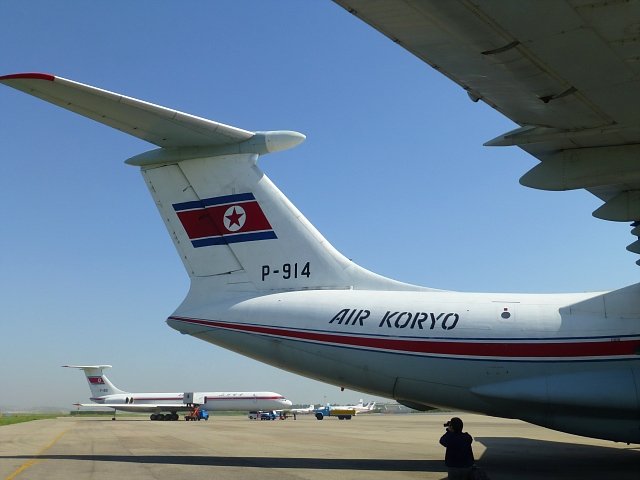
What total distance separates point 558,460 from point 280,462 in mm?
4616

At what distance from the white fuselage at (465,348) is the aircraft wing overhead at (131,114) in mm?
2691

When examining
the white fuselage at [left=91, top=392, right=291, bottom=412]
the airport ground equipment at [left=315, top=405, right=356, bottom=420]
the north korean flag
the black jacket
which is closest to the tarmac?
the black jacket

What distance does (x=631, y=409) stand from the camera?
8.25 metres

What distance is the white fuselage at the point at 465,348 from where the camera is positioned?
8.62m

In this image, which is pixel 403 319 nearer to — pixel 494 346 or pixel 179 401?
pixel 494 346

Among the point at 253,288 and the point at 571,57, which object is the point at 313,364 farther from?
the point at 571,57

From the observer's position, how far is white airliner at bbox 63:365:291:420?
157ft

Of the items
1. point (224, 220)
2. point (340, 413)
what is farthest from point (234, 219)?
point (340, 413)

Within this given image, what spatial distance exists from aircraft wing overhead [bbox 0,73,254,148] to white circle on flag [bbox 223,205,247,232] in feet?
3.50

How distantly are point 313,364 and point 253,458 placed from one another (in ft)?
7.77

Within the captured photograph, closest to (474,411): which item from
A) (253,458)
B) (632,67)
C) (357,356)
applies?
(357,356)

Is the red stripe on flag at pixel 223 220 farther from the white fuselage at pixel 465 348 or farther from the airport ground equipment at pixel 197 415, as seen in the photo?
the airport ground equipment at pixel 197 415

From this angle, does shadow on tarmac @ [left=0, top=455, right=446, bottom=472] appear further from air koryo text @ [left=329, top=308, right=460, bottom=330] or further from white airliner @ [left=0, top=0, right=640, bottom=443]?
air koryo text @ [left=329, top=308, right=460, bottom=330]

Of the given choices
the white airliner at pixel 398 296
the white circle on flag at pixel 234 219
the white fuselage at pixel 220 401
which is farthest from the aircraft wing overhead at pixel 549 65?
the white fuselage at pixel 220 401
